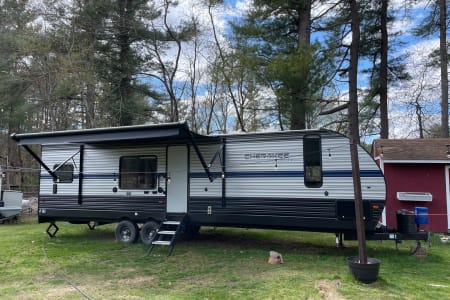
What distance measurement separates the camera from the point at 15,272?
6531mm

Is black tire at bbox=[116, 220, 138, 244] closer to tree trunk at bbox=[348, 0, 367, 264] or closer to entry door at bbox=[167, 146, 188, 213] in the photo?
entry door at bbox=[167, 146, 188, 213]

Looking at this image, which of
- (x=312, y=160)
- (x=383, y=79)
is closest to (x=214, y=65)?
(x=383, y=79)

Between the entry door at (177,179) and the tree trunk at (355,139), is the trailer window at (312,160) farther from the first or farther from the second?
the entry door at (177,179)

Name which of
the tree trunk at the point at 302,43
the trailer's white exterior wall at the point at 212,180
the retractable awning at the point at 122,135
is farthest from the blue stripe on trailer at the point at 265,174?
the tree trunk at the point at 302,43

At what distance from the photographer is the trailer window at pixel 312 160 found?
7.53 metres

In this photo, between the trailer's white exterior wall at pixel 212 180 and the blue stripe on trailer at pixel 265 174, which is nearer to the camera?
the blue stripe on trailer at pixel 265 174

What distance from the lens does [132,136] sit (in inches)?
312

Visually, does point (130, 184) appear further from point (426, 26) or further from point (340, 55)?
point (426, 26)

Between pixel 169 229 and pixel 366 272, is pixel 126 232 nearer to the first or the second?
pixel 169 229

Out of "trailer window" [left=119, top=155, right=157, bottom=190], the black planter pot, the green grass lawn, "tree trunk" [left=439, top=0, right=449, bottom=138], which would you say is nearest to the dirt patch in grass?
the green grass lawn

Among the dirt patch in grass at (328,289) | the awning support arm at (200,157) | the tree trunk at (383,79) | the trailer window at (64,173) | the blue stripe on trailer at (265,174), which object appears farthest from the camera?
the tree trunk at (383,79)

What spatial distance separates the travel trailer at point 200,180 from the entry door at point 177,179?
25 millimetres

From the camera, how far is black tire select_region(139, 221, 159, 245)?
29.1ft

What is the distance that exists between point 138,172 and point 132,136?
60.0 inches
